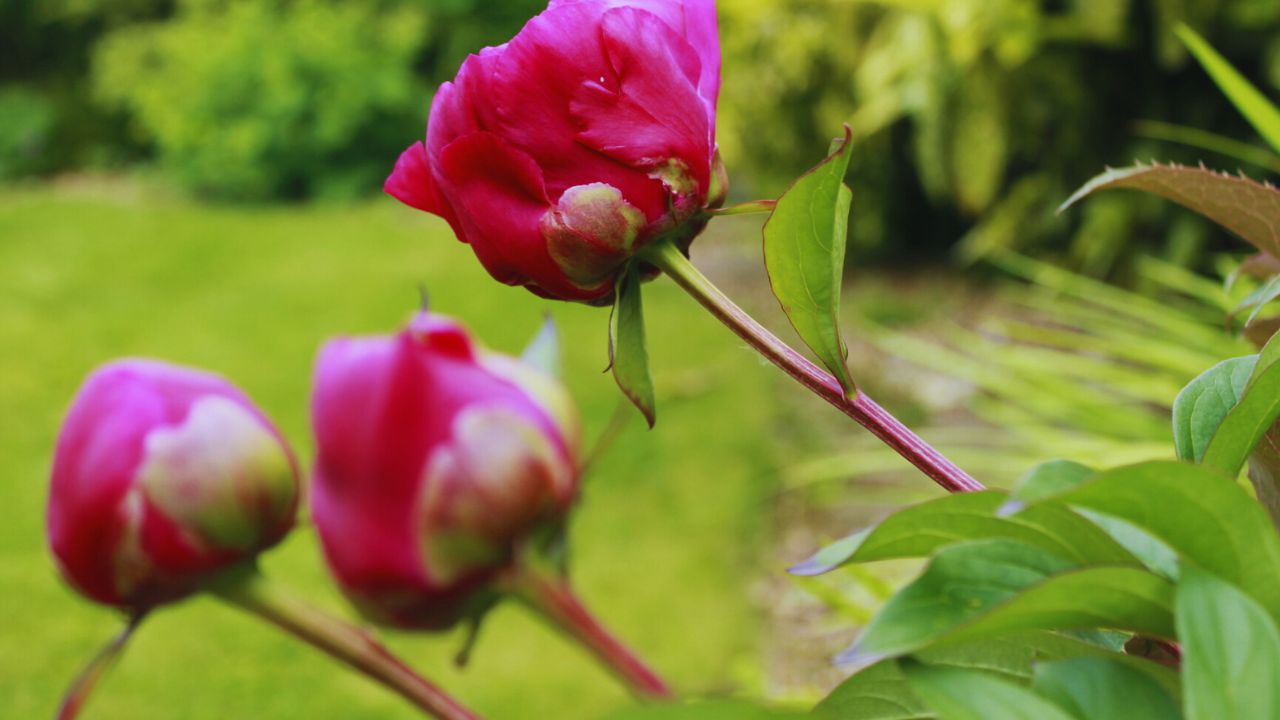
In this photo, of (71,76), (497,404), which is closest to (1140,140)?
(497,404)

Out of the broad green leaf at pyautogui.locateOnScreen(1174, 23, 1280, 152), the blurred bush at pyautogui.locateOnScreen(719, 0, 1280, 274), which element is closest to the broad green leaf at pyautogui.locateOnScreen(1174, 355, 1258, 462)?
the broad green leaf at pyautogui.locateOnScreen(1174, 23, 1280, 152)

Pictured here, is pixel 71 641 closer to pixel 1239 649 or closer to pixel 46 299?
pixel 46 299

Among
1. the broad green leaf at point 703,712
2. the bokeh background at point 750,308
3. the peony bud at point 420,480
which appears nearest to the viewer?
the broad green leaf at point 703,712

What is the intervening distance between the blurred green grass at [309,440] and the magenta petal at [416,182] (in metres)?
0.39

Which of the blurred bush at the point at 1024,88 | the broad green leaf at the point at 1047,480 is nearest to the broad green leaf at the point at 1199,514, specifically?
the broad green leaf at the point at 1047,480

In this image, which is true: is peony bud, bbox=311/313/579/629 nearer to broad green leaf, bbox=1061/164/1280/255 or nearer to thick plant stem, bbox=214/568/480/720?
thick plant stem, bbox=214/568/480/720

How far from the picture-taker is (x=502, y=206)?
8.1 inches

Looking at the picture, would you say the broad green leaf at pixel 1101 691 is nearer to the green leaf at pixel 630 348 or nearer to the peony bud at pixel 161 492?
the green leaf at pixel 630 348

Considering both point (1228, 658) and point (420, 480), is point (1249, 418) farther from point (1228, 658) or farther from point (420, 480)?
point (420, 480)

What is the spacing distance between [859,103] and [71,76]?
158 inches

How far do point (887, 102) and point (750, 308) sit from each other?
0.53 meters

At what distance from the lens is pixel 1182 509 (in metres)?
0.16

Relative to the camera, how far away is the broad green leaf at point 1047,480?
0.15 metres

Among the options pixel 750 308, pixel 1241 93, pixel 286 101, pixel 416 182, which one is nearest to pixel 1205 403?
pixel 416 182
